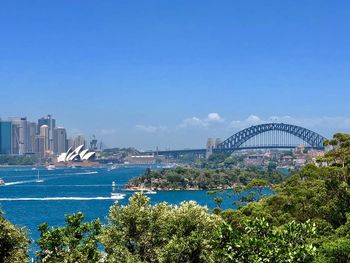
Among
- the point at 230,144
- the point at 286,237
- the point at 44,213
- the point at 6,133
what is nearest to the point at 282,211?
the point at 286,237

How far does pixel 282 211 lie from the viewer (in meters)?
18.1

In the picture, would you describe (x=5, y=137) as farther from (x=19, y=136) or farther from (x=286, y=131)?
(x=286, y=131)

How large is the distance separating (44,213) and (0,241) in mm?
30939

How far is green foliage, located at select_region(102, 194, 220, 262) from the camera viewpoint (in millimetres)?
10664

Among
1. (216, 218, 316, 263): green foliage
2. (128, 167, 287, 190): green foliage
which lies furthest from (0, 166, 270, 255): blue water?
(216, 218, 316, 263): green foliage

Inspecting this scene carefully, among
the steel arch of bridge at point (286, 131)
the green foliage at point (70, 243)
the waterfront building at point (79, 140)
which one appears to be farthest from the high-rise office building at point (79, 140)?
the green foliage at point (70, 243)

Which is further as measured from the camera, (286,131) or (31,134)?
(31,134)

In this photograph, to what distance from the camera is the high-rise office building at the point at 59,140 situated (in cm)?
18500

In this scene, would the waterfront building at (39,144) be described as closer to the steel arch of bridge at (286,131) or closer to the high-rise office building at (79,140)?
the high-rise office building at (79,140)

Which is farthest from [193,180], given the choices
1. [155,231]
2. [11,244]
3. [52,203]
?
[11,244]

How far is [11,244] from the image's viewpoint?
422 inches

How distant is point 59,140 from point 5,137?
1931 cm

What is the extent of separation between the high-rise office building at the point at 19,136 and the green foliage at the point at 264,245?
175454 mm

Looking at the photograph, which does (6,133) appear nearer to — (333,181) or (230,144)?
(230,144)
